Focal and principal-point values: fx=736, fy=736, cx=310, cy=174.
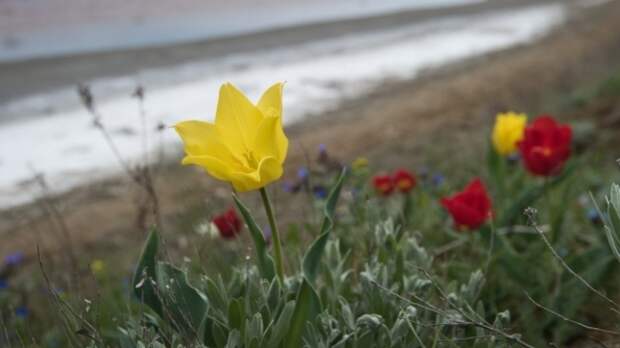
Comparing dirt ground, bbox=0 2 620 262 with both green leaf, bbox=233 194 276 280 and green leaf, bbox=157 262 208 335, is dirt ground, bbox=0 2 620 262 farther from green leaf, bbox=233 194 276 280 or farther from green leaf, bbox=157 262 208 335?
green leaf, bbox=157 262 208 335

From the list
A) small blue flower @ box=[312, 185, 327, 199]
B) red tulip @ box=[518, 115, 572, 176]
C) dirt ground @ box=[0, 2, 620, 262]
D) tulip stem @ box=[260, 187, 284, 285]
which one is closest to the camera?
tulip stem @ box=[260, 187, 284, 285]

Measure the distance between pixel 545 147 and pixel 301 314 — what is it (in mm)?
1473

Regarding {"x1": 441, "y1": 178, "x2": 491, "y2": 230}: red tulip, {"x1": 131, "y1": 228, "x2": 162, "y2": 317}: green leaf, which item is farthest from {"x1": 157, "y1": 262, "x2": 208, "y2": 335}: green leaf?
{"x1": 441, "y1": 178, "x2": 491, "y2": 230}: red tulip

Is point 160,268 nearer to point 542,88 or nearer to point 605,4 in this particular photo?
point 542,88

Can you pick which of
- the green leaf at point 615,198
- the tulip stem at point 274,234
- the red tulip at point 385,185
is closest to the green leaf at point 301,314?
the tulip stem at point 274,234

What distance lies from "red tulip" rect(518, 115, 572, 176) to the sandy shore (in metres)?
7.29

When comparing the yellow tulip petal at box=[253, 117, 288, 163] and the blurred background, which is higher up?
the yellow tulip petal at box=[253, 117, 288, 163]

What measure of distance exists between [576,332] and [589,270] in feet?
0.75

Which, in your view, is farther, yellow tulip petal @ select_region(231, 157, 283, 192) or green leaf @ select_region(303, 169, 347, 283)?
green leaf @ select_region(303, 169, 347, 283)

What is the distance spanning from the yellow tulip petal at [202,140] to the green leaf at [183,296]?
315 mm

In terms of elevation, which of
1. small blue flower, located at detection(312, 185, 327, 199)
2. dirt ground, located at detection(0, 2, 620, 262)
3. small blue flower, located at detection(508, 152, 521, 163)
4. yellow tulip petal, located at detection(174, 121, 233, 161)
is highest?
yellow tulip petal, located at detection(174, 121, 233, 161)

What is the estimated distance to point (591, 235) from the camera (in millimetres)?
3215

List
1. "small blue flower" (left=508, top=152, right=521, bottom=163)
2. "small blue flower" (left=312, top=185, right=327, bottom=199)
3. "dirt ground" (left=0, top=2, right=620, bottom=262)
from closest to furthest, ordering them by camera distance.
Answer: "small blue flower" (left=312, top=185, right=327, bottom=199) < "small blue flower" (left=508, top=152, right=521, bottom=163) < "dirt ground" (left=0, top=2, right=620, bottom=262)

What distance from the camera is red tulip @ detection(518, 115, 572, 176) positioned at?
2.87 meters
